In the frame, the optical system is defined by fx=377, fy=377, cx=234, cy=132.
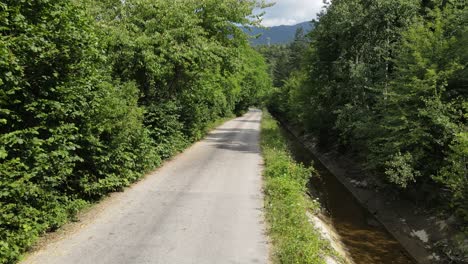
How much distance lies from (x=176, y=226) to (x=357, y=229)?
803 cm

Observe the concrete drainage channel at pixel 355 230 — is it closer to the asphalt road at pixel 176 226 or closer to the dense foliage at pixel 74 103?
the asphalt road at pixel 176 226

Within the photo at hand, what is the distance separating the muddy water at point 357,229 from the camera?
40.2 feet

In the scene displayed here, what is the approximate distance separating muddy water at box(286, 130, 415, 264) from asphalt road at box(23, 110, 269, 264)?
11.7ft

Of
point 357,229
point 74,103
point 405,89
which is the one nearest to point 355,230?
point 357,229

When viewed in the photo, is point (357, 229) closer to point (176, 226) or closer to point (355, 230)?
point (355, 230)

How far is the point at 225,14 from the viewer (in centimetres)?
2348

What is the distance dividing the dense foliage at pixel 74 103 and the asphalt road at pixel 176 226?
735 mm

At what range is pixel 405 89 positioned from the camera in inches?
620

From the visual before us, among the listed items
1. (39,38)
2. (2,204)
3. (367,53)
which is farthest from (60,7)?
(367,53)

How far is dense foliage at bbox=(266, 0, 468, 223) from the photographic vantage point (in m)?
13.7

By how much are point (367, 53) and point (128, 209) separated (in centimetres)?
1690

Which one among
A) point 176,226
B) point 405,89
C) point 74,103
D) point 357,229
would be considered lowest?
point 357,229

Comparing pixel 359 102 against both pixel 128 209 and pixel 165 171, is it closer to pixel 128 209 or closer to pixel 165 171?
pixel 165 171

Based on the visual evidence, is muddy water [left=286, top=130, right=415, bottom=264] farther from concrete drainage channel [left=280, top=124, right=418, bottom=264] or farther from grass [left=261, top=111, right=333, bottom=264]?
grass [left=261, top=111, right=333, bottom=264]
